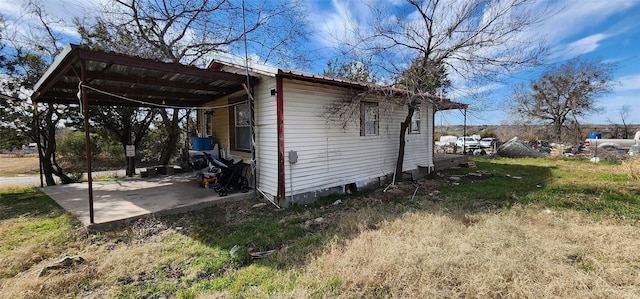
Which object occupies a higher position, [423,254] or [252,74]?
[252,74]

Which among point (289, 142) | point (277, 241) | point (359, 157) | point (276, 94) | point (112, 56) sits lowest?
point (277, 241)

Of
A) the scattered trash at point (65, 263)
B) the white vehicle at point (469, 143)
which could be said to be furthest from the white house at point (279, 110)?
the white vehicle at point (469, 143)

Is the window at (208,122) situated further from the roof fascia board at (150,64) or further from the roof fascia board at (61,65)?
the roof fascia board at (61,65)

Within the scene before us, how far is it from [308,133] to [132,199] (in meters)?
3.99

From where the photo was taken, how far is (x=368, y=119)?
7238 millimetres

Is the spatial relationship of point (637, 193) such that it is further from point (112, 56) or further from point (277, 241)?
point (112, 56)

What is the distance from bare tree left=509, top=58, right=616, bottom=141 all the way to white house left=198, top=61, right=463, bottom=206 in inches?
776

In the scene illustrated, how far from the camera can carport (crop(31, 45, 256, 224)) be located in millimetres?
4074

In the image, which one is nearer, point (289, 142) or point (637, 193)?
point (289, 142)

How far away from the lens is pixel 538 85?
21266mm

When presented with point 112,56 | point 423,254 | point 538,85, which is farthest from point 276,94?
point 538,85

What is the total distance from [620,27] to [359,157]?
11.7 metres

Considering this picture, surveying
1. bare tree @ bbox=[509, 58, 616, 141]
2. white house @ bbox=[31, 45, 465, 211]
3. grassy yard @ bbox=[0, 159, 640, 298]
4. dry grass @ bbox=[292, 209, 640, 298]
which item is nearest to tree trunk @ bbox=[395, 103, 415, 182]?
white house @ bbox=[31, 45, 465, 211]

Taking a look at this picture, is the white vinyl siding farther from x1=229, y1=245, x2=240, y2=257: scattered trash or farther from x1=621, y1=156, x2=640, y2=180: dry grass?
x1=621, y1=156, x2=640, y2=180: dry grass
